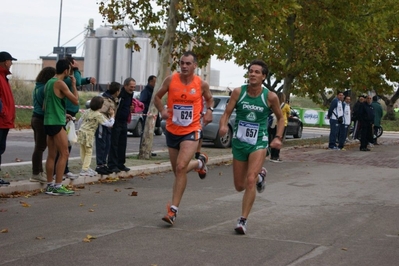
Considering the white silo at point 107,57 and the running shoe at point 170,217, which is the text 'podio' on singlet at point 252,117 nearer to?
the running shoe at point 170,217

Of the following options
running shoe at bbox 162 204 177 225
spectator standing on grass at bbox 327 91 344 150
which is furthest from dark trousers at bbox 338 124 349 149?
running shoe at bbox 162 204 177 225

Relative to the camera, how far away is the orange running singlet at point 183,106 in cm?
1022

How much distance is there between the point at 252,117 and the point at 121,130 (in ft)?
21.0

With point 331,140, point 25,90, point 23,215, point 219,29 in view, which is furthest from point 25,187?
point 25,90

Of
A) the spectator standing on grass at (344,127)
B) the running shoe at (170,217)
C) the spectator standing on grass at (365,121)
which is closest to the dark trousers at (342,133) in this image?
the spectator standing on grass at (344,127)

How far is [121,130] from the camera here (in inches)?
623

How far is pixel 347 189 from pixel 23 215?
645cm

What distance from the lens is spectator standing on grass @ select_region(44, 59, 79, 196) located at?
1244cm

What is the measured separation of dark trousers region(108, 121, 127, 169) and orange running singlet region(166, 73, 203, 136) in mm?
5347

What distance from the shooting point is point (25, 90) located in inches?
1622

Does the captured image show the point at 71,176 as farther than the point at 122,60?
No

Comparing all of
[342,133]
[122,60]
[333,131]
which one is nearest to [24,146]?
[333,131]

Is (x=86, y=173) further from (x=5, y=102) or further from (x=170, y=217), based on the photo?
(x=170, y=217)

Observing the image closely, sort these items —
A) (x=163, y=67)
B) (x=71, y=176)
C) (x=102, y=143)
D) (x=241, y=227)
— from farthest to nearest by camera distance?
(x=163, y=67)
(x=102, y=143)
(x=71, y=176)
(x=241, y=227)
